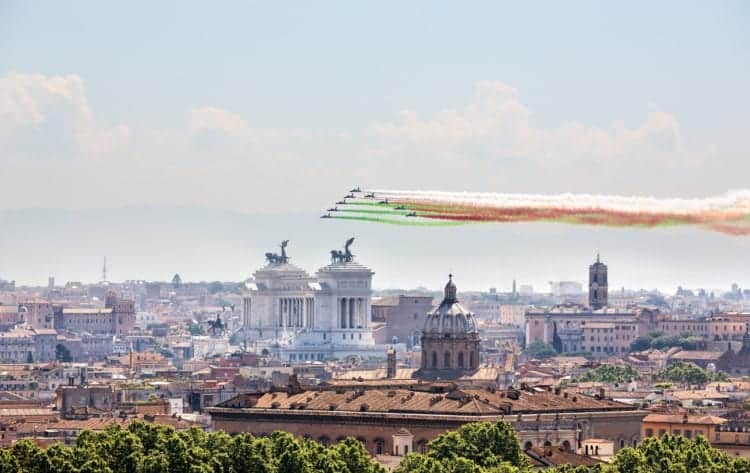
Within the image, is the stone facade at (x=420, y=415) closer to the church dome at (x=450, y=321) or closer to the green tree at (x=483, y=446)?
the green tree at (x=483, y=446)

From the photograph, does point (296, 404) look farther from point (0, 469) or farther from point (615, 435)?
point (0, 469)

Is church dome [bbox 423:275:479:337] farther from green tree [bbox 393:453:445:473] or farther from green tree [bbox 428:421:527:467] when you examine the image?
green tree [bbox 393:453:445:473]

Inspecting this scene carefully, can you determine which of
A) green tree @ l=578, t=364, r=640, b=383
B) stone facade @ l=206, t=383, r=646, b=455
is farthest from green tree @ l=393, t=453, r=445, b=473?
green tree @ l=578, t=364, r=640, b=383

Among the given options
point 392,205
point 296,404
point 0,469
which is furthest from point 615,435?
point 0,469

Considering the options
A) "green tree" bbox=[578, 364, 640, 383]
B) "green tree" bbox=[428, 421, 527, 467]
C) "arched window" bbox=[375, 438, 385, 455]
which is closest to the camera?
"green tree" bbox=[428, 421, 527, 467]

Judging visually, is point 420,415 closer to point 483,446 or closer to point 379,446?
point 379,446

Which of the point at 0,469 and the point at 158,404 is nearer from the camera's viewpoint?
the point at 0,469

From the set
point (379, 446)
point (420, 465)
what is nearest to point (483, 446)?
point (420, 465)

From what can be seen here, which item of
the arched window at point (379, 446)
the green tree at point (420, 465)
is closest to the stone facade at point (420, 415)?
the arched window at point (379, 446)
